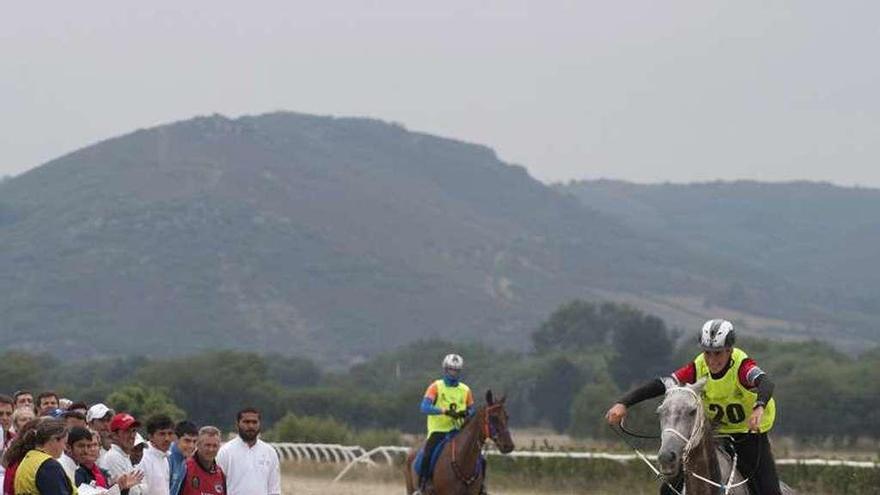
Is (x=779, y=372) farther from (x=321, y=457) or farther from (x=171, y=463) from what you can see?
(x=171, y=463)

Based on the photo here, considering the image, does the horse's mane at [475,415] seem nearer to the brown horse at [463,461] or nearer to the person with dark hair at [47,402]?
the brown horse at [463,461]

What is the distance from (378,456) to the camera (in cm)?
4553

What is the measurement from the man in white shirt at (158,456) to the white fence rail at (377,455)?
1720 centimetres

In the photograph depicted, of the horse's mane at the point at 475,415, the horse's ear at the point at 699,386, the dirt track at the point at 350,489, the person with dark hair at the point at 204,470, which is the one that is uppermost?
the horse's ear at the point at 699,386

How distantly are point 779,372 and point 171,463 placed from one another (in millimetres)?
69194

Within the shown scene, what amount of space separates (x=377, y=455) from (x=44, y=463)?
3465 cm

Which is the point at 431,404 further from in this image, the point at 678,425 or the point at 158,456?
the point at 678,425

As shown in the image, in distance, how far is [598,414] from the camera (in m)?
75.7

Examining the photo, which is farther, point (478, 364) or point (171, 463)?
point (478, 364)

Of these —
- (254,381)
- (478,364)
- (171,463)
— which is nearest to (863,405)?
(254,381)

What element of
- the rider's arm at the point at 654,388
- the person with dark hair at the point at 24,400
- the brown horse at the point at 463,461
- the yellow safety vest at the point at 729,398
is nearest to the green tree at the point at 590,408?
the brown horse at the point at 463,461

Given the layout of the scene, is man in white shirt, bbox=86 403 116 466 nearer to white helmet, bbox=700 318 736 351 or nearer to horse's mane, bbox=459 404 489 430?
white helmet, bbox=700 318 736 351

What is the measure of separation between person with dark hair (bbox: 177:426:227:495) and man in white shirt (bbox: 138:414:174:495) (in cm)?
16

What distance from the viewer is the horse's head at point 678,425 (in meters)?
12.6
